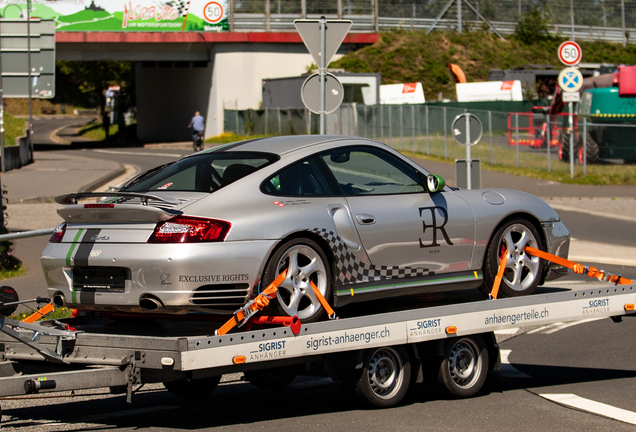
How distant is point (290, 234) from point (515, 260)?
96.3 inches

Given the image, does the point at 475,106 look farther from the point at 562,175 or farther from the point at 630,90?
the point at 562,175

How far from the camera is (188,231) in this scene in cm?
535

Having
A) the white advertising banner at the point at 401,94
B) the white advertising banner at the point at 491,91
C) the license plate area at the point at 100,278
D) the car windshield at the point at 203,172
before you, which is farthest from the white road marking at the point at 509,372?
the white advertising banner at the point at 491,91

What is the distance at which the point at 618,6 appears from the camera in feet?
197

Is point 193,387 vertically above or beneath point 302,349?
beneath

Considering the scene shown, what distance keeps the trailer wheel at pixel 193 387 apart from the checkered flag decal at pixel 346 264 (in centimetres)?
145

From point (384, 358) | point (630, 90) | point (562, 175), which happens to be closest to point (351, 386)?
point (384, 358)

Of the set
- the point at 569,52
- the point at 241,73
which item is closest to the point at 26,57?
the point at 569,52

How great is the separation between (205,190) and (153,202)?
1.37ft

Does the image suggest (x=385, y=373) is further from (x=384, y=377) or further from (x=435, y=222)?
(x=435, y=222)

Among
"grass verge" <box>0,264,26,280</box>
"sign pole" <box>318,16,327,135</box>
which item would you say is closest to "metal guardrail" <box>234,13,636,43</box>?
"sign pole" <box>318,16,327,135</box>

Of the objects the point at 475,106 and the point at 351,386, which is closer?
the point at 351,386

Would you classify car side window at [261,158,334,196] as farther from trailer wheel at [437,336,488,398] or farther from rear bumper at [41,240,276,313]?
trailer wheel at [437,336,488,398]

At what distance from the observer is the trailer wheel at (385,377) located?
609 centimetres
